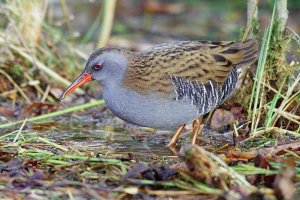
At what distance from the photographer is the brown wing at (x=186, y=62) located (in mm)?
5809

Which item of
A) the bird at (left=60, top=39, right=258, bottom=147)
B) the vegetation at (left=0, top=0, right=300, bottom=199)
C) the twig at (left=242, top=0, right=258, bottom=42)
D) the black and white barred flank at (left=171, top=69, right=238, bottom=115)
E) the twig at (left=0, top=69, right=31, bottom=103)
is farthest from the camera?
the twig at (left=0, top=69, right=31, bottom=103)

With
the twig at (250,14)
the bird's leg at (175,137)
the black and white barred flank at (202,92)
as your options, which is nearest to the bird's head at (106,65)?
the black and white barred flank at (202,92)

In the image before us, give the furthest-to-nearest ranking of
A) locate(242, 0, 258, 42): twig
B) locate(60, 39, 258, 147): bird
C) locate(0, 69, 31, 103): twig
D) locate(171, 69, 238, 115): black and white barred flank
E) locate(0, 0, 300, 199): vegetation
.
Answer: locate(0, 69, 31, 103): twig → locate(242, 0, 258, 42): twig → locate(171, 69, 238, 115): black and white barred flank → locate(60, 39, 258, 147): bird → locate(0, 0, 300, 199): vegetation

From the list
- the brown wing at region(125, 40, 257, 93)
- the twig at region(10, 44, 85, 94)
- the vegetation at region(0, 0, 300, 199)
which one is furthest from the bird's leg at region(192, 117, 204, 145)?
the twig at region(10, 44, 85, 94)

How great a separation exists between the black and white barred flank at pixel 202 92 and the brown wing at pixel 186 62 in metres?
0.04

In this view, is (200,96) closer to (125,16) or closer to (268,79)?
(268,79)

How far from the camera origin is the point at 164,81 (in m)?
5.80

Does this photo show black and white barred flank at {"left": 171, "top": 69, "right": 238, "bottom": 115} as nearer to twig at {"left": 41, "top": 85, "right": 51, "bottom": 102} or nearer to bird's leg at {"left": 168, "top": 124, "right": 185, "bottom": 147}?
bird's leg at {"left": 168, "top": 124, "right": 185, "bottom": 147}

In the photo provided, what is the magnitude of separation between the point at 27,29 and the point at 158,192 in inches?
163

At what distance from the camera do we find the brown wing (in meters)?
5.81

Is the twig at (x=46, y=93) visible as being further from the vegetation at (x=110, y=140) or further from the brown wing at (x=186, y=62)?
the brown wing at (x=186, y=62)

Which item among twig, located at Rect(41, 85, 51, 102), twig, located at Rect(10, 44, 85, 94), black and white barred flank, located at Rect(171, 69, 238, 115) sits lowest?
twig, located at Rect(41, 85, 51, 102)

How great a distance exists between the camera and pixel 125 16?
12516mm

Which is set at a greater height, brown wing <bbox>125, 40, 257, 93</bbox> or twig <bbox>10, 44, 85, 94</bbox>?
brown wing <bbox>125, 40, 257, 93</bbox>
